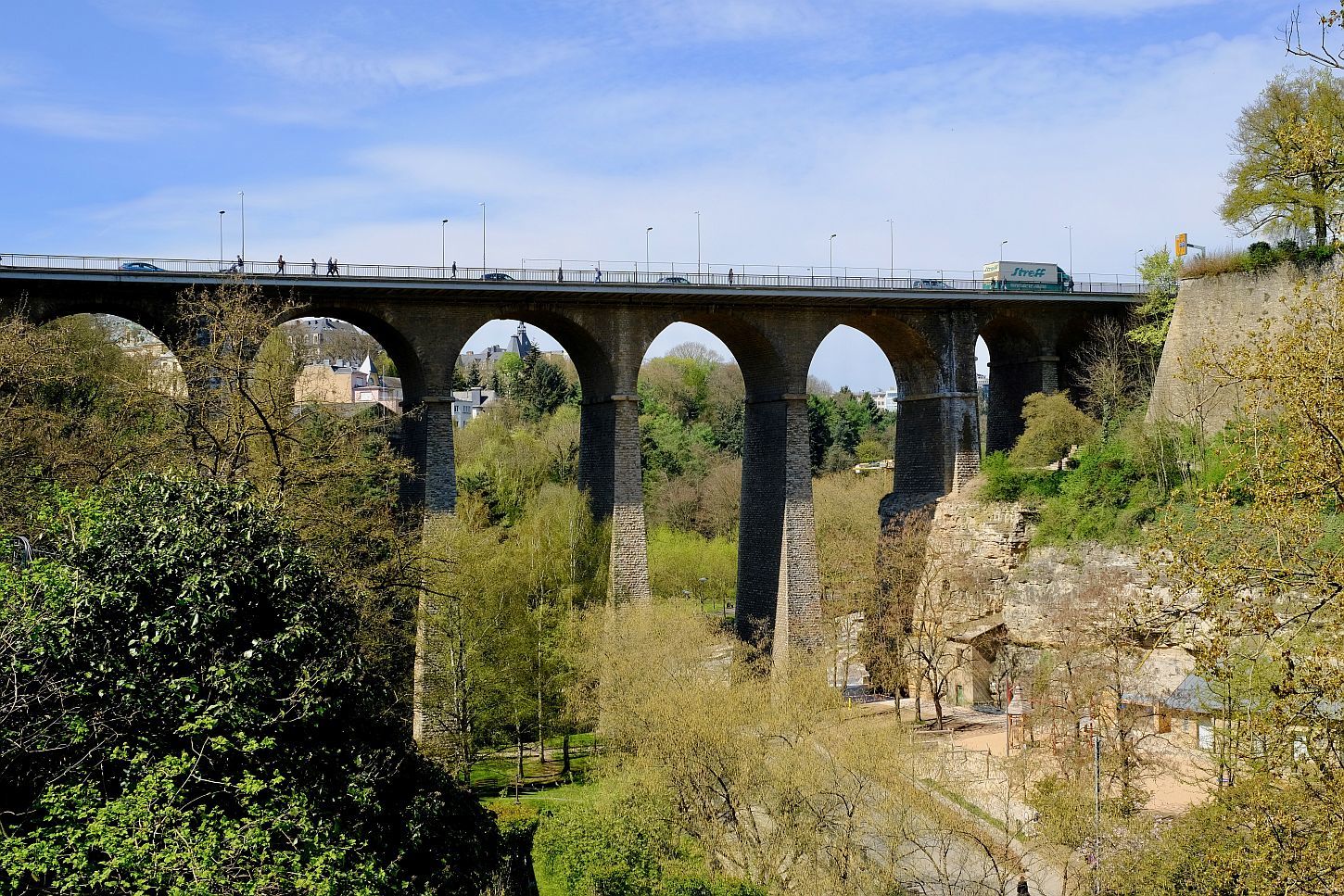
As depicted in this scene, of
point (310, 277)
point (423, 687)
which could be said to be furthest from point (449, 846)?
point (310, 277)

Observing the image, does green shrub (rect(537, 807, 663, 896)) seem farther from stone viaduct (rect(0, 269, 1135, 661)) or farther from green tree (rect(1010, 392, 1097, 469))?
green tree (rect(1010, 392, 1097, 469))

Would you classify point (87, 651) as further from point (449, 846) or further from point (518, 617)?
point (518, 617)

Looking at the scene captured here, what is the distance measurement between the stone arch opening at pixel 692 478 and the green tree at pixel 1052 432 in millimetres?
7392

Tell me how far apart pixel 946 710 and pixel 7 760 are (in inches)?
944

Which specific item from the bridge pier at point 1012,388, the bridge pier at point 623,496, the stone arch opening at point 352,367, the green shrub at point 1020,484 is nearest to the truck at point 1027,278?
the bridge pier at point 1012,388

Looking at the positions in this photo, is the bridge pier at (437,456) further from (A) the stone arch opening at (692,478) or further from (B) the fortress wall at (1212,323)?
(B) the fortress wall at (1212,323)

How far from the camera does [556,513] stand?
2873 cm

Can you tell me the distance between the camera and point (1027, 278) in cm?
3406

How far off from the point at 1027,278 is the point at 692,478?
1973 centimetres

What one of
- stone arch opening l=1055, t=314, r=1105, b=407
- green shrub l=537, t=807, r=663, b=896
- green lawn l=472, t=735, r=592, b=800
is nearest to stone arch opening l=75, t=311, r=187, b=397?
green lawn l=472, t=735, r=592, b=800

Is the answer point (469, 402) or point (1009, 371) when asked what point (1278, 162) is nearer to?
point (1009, 371)

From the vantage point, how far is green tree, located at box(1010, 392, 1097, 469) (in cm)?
3178

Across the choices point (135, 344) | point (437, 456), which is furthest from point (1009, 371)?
point (135, 344)

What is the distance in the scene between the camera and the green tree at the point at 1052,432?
104 feet
